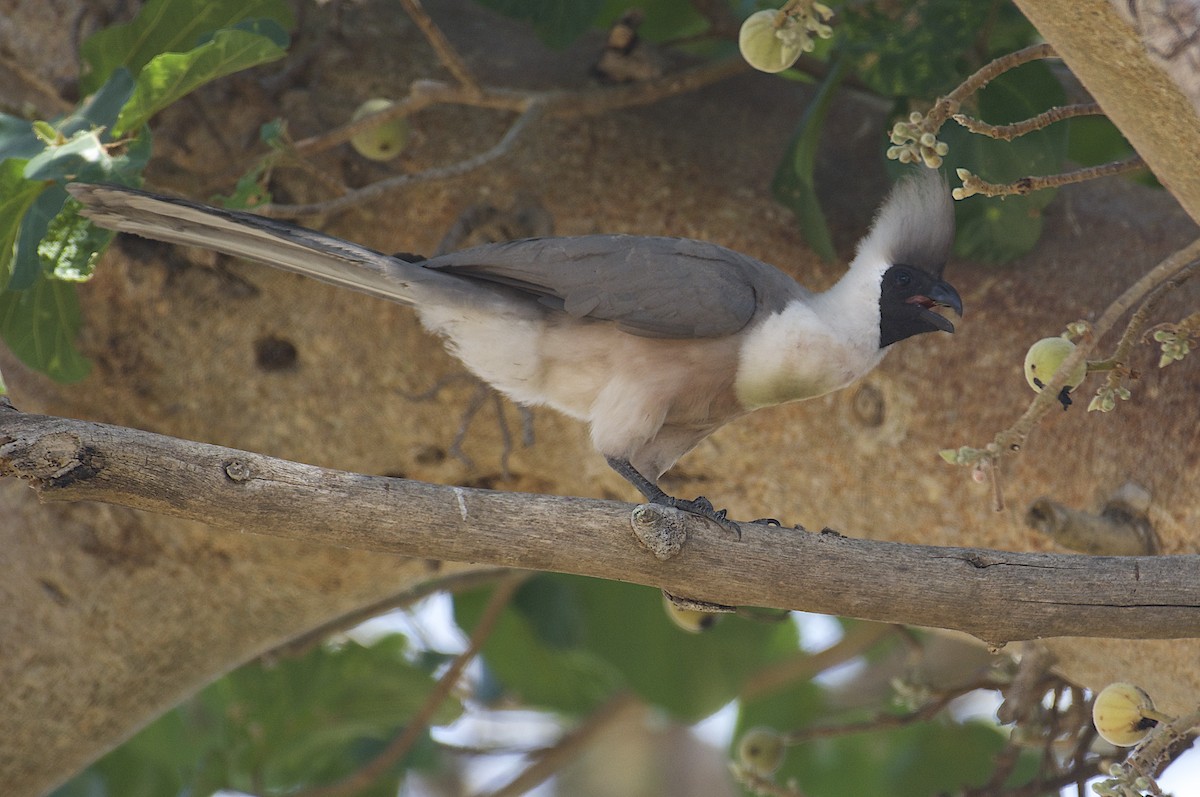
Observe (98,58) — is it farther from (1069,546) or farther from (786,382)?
(1069,546)

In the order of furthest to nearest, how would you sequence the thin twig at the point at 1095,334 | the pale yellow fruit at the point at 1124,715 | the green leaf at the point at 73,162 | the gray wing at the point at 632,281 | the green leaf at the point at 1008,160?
1. the green leaf at the point at 1008,160
2. the gray wing at the point at 632,281
3. the green leaf at the point at 73,162
4. the pale yellow fruit at the point at 1124,715
5. the thin twig at the point at 1095,334

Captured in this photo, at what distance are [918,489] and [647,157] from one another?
1.10 m

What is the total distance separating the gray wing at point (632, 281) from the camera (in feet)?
8.10

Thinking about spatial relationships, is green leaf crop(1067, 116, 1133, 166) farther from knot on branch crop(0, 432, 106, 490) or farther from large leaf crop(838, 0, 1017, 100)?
knot on branch crop(0, 432, 106, 490)

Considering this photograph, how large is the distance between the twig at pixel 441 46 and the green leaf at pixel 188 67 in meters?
0.33

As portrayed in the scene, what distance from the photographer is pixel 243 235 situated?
226 cm

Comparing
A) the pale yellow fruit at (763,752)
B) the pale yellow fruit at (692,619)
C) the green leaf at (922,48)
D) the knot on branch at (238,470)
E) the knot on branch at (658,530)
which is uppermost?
the green leaf at (922,48)

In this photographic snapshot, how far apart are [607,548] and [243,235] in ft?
3.17

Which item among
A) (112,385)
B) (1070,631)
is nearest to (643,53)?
(112,385)

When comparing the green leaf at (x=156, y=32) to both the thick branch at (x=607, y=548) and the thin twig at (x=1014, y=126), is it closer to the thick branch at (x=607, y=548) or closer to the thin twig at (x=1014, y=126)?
the thick branch at (x=607, y=548)

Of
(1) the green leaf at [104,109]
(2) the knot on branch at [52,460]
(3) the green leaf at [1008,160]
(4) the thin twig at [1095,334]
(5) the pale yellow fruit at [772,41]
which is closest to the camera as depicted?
(2) the knot on branch at [52,460]

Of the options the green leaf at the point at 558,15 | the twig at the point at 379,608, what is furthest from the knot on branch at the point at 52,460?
the twig at the point at 379,608

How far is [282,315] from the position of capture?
10.3 feet

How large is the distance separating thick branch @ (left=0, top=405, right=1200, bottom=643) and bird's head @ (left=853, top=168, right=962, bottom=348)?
841 millimetres
